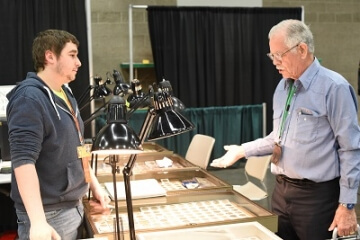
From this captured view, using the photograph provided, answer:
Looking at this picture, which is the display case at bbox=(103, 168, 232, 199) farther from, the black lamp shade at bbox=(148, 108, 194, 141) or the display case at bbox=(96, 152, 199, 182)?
the black lamp shade at bbox=(148, 108, 194, 141)

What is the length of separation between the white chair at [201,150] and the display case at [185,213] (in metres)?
1.37

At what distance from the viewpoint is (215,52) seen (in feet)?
19.7

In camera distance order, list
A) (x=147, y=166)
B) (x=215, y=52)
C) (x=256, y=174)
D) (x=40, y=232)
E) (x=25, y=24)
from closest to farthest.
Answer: (x=40, y=232)
(x=147, y=166)
(x=256, y=174)
(x=25, y=24)
(x=215, y=52)

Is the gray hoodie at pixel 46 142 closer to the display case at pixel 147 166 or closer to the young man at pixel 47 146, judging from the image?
the young man at pixel 47 146

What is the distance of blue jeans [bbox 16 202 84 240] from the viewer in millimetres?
1768

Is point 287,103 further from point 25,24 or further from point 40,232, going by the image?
point 25,24

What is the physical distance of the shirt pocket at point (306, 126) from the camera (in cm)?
195

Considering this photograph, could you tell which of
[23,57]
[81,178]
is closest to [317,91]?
[81,178]

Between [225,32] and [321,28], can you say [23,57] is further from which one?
[321,28]

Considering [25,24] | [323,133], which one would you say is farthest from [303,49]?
[25,24]

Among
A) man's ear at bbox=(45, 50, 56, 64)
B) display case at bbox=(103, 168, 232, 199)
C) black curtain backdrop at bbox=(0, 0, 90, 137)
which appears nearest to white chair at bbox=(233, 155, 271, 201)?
display case at bbox=(103, 168, 232, 199)

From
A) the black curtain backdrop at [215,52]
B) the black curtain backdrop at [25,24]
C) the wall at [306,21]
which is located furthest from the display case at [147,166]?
the wall at [306,21]

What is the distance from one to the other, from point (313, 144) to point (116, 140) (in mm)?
1037

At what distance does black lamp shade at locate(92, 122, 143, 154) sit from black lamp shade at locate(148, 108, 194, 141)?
88 mm
